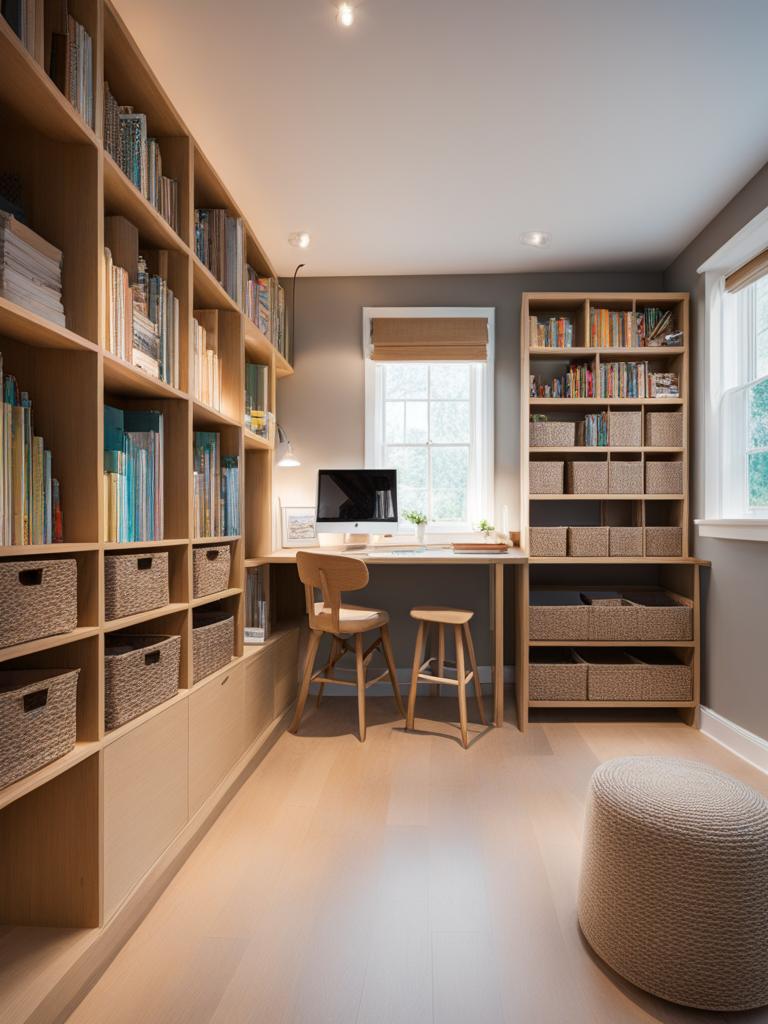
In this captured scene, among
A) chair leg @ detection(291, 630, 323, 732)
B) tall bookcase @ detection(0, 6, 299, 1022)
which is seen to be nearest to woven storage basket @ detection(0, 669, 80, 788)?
tall bookcase @ detection(0, 6, 299, 1022)

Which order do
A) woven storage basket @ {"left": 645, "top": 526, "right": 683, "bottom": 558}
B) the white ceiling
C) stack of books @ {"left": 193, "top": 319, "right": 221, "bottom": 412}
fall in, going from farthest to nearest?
woven storage basket @ {"left": 645, "top": 526, "right": 683, "bottom": 558}, stack of books @ {"left": 193, "top": 319, "right": 221, "bottom": 412}, the white ceiling

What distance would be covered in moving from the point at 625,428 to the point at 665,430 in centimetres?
22

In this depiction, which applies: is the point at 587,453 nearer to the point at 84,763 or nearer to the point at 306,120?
the point at 306,120

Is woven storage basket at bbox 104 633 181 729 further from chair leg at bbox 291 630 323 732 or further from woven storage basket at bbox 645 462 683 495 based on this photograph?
woven storage basket at bbox 645 462 683 495

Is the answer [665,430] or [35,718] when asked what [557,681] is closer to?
[665,430]

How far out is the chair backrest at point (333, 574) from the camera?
118 inches

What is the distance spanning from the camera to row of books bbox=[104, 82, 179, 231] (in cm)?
178

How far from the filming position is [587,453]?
382 cm

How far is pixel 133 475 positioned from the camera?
6.31 ft

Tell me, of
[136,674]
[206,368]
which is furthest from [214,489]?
[136,674]

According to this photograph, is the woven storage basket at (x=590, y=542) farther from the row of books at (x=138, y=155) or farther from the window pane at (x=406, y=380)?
the row of books at (x=138, y=155)

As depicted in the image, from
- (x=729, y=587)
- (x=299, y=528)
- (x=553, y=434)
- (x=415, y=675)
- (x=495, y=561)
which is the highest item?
(x=553, y=434)

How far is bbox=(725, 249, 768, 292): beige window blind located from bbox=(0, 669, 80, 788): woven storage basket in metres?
3.10

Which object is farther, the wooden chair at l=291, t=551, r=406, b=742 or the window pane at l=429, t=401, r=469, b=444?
the window pane at l=429, t=401, r=469, b=444
